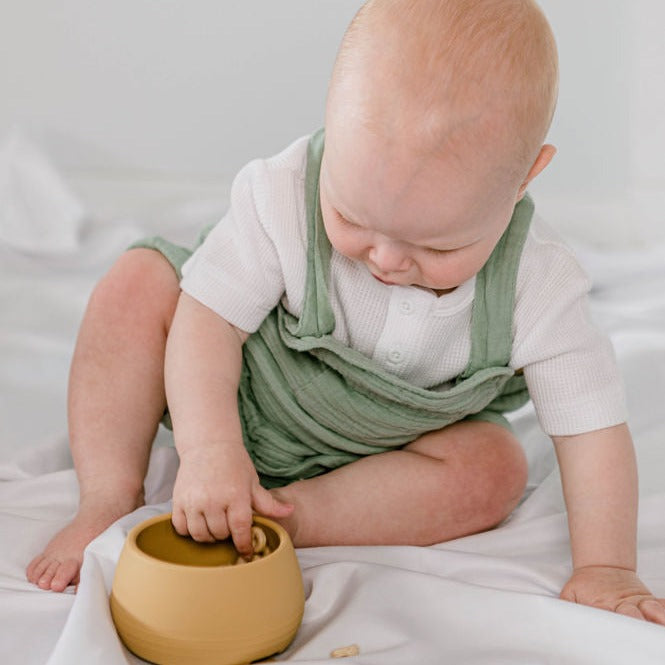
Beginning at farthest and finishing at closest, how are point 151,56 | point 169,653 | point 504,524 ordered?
point 151,56 → point 504,524 → point 169,653

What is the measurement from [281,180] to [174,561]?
1.30ft

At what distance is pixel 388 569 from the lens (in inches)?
37.7

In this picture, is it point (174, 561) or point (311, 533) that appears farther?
point (311, 533)

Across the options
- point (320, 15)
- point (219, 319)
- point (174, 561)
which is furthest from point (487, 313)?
point (320, 15)

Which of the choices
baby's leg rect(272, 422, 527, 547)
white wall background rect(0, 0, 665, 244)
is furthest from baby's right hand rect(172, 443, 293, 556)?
white wall background rect(0, 0, 665, 244)

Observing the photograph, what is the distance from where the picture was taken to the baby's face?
0.87m

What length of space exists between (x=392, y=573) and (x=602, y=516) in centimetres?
20

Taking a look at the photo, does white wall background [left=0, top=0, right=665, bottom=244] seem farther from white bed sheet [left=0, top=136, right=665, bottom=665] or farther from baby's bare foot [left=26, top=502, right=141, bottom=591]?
baby's bare foot [left=26, top=502, right=141, bottom=591]

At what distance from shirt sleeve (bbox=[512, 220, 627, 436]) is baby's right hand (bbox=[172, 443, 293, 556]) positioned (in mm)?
290

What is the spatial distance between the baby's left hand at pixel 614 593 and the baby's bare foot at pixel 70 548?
0.42 m

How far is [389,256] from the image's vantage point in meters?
0.92

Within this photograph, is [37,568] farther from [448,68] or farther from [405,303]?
[448,68]

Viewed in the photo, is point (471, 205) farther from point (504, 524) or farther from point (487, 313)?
point (504, 524)

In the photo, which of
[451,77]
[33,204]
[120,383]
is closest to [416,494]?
[120,383]
